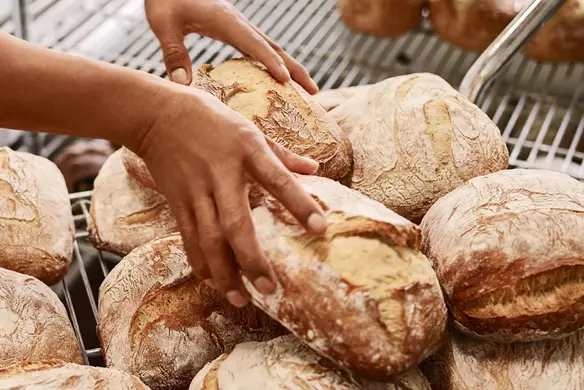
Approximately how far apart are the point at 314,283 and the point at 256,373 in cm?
17

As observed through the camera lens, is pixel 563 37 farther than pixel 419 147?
Yes

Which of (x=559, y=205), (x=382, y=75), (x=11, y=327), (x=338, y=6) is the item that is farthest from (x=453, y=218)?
(x=338, y=6)

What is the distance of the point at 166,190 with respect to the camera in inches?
36.1

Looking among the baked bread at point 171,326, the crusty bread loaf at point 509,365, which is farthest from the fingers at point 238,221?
the crusty bread loaf at point 509,365

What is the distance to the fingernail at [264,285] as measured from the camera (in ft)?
3.04

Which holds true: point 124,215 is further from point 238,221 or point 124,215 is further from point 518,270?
point 518,270

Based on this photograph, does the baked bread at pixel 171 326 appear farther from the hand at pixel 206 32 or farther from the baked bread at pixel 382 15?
the baked bread at pixel 382 15

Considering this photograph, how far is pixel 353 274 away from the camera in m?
0.94

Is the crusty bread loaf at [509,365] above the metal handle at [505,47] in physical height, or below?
below

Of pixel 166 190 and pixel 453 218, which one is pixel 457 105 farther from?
pixel 166 190

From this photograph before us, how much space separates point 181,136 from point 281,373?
0.36m

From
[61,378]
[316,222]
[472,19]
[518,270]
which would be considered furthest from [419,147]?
[472,19]

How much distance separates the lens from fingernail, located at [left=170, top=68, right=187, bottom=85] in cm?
139

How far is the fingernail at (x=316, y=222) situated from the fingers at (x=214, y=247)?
0.36 ft
